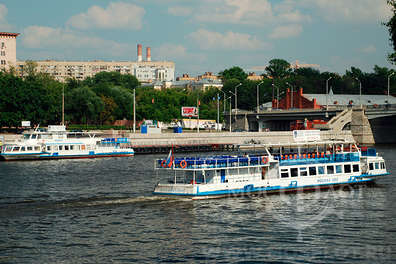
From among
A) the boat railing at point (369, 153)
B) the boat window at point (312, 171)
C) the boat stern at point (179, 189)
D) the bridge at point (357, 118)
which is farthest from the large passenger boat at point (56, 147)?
the bridge at point (357, 118)

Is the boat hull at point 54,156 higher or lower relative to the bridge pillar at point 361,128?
lower

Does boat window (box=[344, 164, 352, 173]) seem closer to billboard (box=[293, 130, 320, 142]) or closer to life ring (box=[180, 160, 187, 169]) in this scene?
billboard (box=[293, 130, 320, 142])

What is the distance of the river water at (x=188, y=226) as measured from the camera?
3631 centimetres

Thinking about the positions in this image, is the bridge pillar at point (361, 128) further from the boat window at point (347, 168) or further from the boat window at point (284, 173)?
the boat window at point (284, 173)

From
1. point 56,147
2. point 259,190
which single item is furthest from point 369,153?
point 56,147

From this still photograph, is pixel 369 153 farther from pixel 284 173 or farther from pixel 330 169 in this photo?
pixel 284 173

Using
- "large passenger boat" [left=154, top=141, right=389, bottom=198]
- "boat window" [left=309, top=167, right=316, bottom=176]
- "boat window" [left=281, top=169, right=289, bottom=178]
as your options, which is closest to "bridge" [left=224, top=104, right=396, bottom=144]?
"large passenger boat" [left=154, top=141, right=389, bottom=198]

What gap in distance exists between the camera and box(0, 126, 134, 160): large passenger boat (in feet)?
313

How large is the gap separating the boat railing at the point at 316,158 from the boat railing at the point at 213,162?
2.10 metres

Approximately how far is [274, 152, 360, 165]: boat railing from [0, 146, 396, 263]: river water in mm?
3131

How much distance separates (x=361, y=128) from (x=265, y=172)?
82.6m

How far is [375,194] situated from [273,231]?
64.7ft

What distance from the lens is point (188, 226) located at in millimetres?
43469

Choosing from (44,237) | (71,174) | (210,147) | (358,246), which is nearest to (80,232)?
(44,237)
